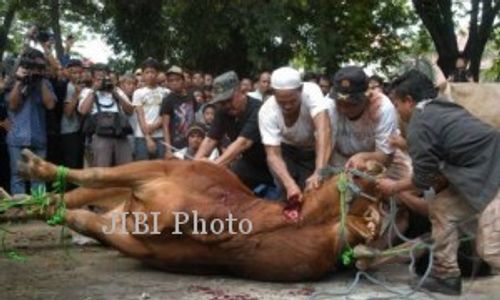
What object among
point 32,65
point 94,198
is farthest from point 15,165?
point 94,198

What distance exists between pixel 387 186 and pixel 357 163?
18.9 inches

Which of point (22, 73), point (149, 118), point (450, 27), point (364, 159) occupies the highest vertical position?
point (450, 27)

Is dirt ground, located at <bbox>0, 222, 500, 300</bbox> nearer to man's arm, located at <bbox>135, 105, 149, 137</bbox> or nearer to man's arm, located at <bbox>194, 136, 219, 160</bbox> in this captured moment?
man's arm, located at <bbox>194, 136, 219, 160</bbox>

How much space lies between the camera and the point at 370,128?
6.32m

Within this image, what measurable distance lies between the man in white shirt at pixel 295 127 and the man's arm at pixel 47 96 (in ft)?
10.2

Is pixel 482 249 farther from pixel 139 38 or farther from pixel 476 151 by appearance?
pixel 139 38

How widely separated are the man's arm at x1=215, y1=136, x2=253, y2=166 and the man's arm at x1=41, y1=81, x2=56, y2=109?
8.74ft

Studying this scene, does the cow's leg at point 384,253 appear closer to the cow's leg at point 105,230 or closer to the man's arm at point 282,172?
the man's arm at point 282,172

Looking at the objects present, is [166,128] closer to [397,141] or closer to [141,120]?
[141,120]

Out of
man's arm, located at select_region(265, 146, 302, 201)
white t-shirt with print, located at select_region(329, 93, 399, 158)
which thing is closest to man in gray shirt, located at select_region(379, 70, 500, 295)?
white t-shirt with print, located at select_region(329, 93, 399, 158)

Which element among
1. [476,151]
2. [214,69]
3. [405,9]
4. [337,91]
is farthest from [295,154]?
[405,9]

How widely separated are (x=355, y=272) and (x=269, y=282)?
2.55 feet

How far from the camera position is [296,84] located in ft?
20.1

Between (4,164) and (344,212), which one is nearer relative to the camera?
(344,212)
